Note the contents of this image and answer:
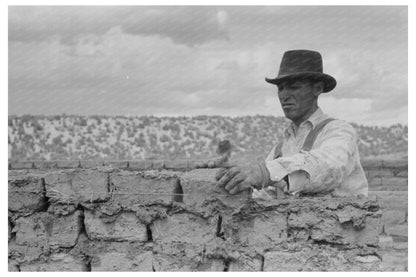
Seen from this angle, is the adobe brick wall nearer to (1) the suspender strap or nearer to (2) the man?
(2) the man

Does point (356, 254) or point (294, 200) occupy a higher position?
point (294, 200)

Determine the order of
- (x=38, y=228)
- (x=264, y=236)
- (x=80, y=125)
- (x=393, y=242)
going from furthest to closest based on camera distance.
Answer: (x=80, y=125), (x=393, y=242), (x=38, y=228), (x=264, y=236)

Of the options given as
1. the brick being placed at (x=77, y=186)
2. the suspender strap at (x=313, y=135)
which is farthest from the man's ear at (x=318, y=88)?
the brick being placed at (x=77, y=186)

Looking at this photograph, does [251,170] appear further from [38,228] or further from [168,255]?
[38,228]

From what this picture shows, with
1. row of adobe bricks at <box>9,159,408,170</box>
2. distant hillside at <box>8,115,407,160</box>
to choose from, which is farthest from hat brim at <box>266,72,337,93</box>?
distant hillside at <box>8,115,407,160</box>

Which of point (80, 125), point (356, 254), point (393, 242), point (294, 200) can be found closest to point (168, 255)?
point (294, 200)

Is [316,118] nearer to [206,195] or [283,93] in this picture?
[283,93]

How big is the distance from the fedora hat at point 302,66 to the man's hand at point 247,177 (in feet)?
3.07

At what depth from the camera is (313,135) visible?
410 cm

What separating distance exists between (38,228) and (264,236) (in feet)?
5.11

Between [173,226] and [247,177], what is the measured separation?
0.66 metres

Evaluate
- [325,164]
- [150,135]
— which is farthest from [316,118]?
[150,135]

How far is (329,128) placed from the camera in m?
3.99

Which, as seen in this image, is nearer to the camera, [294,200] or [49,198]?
[294,200]
